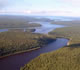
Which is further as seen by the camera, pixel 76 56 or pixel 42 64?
pixel 76 56

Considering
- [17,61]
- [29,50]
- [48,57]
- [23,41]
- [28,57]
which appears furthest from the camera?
[23,41]

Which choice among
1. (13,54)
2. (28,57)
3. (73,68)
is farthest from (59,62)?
(13,54)

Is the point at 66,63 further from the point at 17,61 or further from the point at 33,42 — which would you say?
the point at 33,42


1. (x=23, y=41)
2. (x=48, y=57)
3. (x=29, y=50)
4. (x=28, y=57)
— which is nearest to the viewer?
(x=48, y=57)

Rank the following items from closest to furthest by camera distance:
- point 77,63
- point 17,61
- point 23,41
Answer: point 77,63, point 17,61, point 23,41

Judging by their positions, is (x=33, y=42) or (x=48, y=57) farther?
(x=33, y=42)

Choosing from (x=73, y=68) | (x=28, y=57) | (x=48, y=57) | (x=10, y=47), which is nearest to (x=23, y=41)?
(x=10, y=47)

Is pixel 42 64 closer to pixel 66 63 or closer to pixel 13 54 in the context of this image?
pixel 66 63

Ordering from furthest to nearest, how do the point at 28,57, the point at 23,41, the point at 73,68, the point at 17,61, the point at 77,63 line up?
the point at 23,41 → the point at 28,57 → the point at 17,61 → the point at 77,63 → the point at 73,68

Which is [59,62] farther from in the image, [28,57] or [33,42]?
[33,42]
